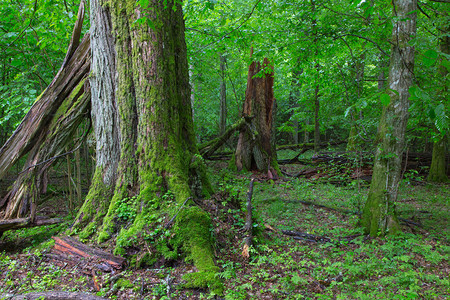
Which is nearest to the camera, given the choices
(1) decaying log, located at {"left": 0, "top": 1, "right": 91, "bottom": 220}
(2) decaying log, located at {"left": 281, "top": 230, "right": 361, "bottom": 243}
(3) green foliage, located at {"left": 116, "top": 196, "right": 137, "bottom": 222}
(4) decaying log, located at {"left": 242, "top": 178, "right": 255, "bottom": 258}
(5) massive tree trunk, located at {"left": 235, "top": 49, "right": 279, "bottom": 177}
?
(4) decaying log, located at {"left": 242, "top": 178, "right": 255, "bottom": 258}

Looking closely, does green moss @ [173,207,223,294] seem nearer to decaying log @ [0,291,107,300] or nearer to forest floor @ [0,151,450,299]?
forest floor @ [0,151,450,299]

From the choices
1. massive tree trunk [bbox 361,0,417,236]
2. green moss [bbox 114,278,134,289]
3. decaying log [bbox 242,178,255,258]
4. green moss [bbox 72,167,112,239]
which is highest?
massive tree trunk [bbox 361,0,417,236]

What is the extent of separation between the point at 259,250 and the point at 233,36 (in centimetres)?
555

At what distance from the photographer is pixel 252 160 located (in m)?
11.6

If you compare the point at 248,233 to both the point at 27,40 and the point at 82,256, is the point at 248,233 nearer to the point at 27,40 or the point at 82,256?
the point at 82,256

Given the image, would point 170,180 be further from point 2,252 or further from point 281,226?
point 2,252

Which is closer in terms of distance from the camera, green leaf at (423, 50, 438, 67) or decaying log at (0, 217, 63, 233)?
green leaf at (423, 50, 438, 67)

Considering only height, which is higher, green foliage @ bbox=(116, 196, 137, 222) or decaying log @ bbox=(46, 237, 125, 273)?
green foliage @ bbox=(116, 196, 137, 222)

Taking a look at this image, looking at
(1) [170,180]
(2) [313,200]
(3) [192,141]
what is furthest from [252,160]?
(1) [170,180]

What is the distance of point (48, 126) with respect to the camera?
5.45 meters

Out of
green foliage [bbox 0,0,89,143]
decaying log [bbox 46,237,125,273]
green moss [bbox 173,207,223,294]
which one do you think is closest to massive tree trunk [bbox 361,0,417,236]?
green moss [bbox 173,207,223,294]

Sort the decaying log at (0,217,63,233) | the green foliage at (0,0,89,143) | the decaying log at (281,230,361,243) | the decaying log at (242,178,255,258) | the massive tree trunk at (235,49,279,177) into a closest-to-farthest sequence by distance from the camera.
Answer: the decaying log at (242,178,255,258) → the decaying log at (0,217,63,233) → the decaying log at (281,230,361,243) → the green foliage at (0,0,89,143) → the massive tree trunk at (235,49,279,177)

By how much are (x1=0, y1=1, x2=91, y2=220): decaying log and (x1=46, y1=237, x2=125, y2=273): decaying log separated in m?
1.60

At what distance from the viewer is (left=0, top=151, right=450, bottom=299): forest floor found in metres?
2.94
